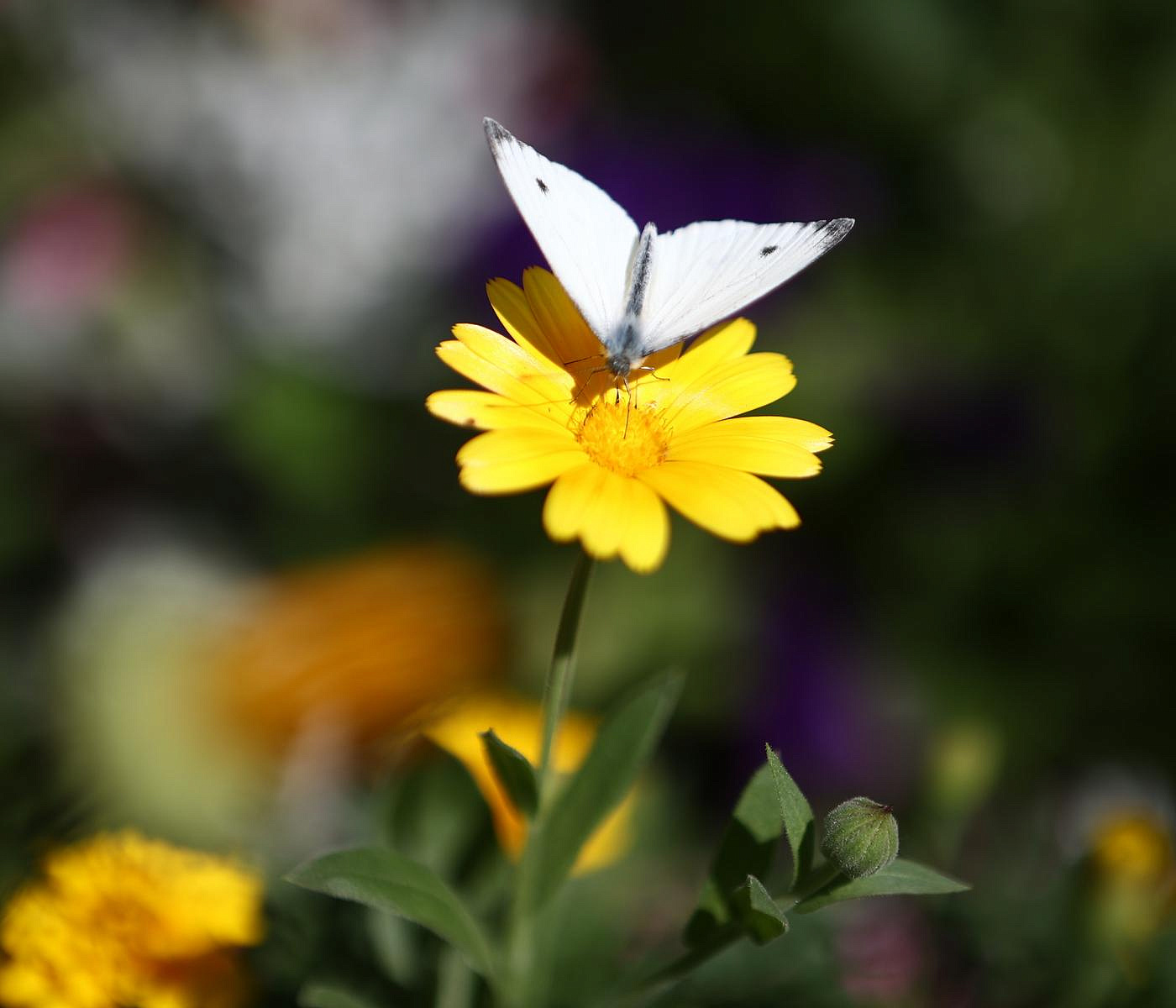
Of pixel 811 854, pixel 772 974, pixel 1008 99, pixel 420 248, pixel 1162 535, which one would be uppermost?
pixel 1008 99

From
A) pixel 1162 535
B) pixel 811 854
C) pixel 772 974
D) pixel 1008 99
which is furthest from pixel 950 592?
pixel 811 854

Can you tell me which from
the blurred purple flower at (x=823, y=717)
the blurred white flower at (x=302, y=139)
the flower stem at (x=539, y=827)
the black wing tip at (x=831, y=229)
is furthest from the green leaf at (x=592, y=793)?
the blurred white flower at (x=302, y=139)

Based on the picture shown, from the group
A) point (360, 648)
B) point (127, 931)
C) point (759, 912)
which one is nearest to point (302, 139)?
point (360, 648)

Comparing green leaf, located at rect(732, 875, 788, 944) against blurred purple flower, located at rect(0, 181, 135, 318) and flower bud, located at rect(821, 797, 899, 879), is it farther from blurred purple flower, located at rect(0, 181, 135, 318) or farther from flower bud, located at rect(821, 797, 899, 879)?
blurred purple flower, located at rect(0, 181, 135, 318)

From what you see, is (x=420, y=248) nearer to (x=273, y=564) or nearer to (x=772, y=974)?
(x=273, y=564)

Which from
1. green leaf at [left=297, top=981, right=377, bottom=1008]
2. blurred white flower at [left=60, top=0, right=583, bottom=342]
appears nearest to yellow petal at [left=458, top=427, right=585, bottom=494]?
green leaf at [left=297, top=981, right=377, bottom=1008]

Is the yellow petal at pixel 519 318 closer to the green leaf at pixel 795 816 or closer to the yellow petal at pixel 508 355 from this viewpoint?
the yellow petal at pixel 508 355
